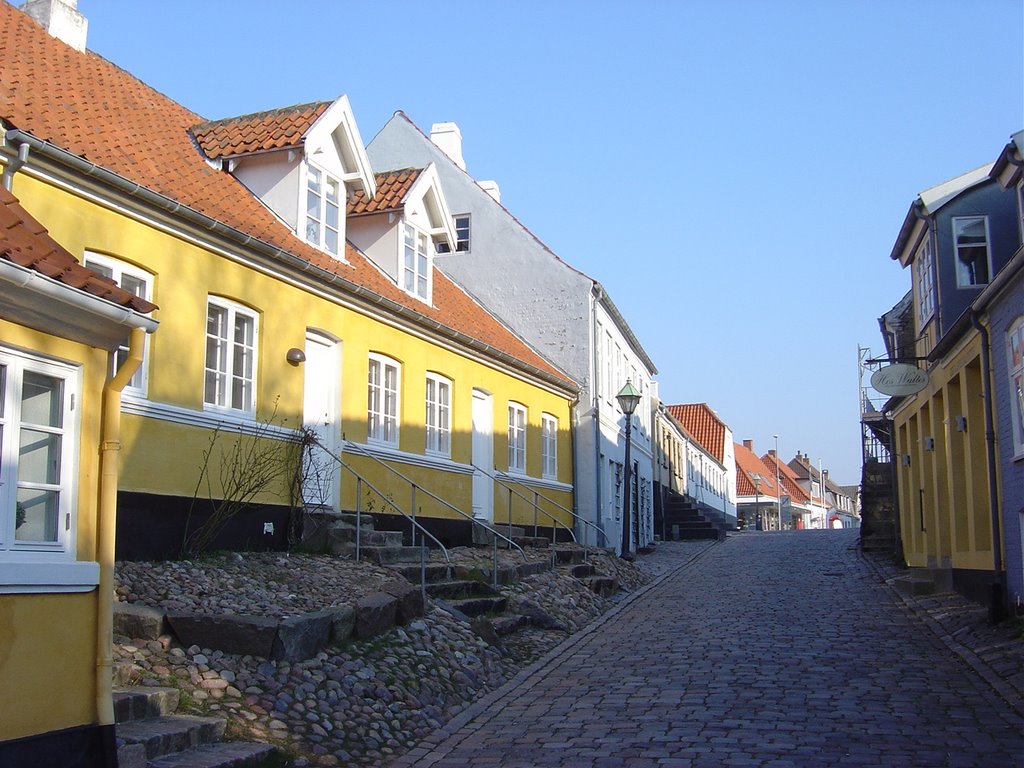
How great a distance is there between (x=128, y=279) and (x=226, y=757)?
626cm

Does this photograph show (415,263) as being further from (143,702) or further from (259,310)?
(143,702)

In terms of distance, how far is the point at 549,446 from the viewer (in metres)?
23.8

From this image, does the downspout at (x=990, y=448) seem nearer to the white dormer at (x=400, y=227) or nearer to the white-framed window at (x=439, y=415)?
the white-framed window at (x=439, y=415)

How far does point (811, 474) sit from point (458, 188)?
291 feet

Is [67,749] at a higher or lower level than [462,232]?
lower

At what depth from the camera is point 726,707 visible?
9211 mm

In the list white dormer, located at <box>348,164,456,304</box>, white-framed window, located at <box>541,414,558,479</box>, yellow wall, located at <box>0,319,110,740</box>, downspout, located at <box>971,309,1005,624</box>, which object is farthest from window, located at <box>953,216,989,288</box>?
yellow wall, located at <box>0,319,110,740</box>

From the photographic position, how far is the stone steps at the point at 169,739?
21.8 feet

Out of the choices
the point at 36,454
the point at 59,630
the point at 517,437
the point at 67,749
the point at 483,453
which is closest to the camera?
the point at 67,749

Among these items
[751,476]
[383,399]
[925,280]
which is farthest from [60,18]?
[751,476]

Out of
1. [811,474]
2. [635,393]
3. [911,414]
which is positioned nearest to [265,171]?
[635,393]

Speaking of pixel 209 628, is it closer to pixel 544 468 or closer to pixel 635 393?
pixel 635 393

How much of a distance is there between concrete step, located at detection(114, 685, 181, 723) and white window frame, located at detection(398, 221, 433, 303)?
11.2 m

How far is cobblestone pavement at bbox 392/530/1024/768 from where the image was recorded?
7.78m
